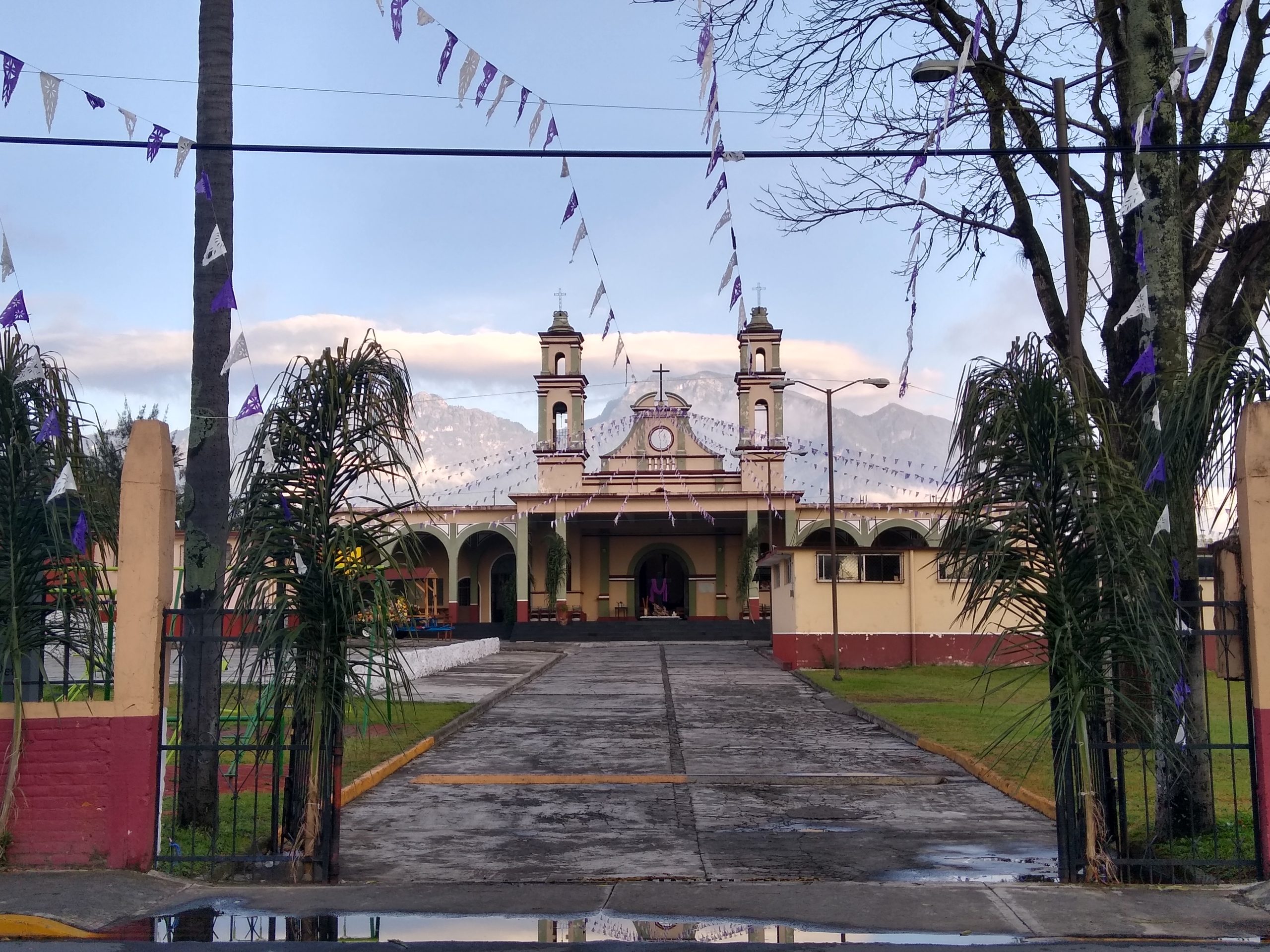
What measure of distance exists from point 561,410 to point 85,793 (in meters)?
44.2

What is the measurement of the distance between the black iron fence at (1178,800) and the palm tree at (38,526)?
658cm

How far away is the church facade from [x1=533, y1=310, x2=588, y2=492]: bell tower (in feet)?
0.18

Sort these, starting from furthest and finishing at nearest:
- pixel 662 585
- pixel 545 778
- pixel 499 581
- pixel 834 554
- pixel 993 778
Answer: pixel 499 581 < pixel 662 585 < pixel 834 554 < pixel 545 778 < pixel 993 778

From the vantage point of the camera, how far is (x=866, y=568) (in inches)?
1259

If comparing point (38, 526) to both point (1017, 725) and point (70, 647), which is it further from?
point (1017, 725)

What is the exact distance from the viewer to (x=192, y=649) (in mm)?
8484

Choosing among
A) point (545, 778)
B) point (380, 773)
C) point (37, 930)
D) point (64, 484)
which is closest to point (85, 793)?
point (37, 930)

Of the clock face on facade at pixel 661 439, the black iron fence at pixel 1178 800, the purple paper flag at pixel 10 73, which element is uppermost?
the clock face on facade at pixel 661 439

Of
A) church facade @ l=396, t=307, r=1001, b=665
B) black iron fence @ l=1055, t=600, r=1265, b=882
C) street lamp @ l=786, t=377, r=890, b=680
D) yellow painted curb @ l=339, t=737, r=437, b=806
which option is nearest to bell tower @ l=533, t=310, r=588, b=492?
church facade @ l=396, t=307, r=1001, b=665

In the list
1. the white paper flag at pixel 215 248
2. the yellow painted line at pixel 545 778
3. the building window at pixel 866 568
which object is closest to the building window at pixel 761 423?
the building window at pixel 866 568

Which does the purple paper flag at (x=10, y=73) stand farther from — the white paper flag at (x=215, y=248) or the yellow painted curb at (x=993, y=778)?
the yellow painted curb at (x=993, y=778)

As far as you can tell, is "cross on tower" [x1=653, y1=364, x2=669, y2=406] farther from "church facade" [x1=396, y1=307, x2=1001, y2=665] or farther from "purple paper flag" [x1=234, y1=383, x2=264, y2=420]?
"purple paper flag" [x1=234, y1=383, x2=264, y2=420]

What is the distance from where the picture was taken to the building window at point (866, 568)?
104ft

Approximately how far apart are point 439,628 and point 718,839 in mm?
37320
